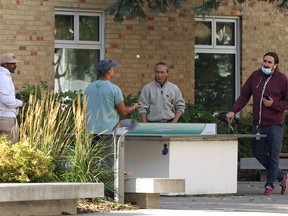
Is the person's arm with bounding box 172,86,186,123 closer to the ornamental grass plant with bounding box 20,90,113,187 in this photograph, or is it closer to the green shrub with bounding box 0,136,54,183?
the ornamental grass plant with bounding box 20,90,113,187

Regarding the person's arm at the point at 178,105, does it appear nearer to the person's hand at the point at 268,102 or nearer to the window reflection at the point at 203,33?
the person's hand at the point at 268,102

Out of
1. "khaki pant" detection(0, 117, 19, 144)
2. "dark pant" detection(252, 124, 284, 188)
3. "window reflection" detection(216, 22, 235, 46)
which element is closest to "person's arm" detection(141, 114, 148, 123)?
"dark pant" detection(252, 124, 284, 188)

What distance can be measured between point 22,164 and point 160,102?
14.4ft

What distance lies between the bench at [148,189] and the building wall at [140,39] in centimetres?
637

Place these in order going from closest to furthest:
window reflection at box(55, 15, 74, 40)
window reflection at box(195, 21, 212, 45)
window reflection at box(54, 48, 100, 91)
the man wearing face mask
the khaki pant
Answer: the khaki pant
the man wearing face mask
window reflection at box(55, 15, 74, 40)
window reflection at box(54, 48, 100, 91)
window reflection at box(195, 21, 212, 45)

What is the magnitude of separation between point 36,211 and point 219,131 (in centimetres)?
850

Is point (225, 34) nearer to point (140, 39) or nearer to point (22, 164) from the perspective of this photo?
point (140, 39)

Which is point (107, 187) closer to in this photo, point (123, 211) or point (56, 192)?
point (123, 211)

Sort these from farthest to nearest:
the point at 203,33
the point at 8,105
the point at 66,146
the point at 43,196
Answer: the point at 203,33 → the point at 8,105 → the point at 66,146 → the point at 43,196

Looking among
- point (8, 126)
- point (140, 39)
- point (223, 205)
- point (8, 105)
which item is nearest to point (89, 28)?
point (140, 39)

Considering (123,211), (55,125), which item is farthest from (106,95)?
(123,211)

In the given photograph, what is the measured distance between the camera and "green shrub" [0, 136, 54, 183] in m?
12.9

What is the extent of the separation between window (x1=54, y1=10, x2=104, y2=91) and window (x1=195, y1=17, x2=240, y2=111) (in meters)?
2.16

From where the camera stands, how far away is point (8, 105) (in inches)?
587
